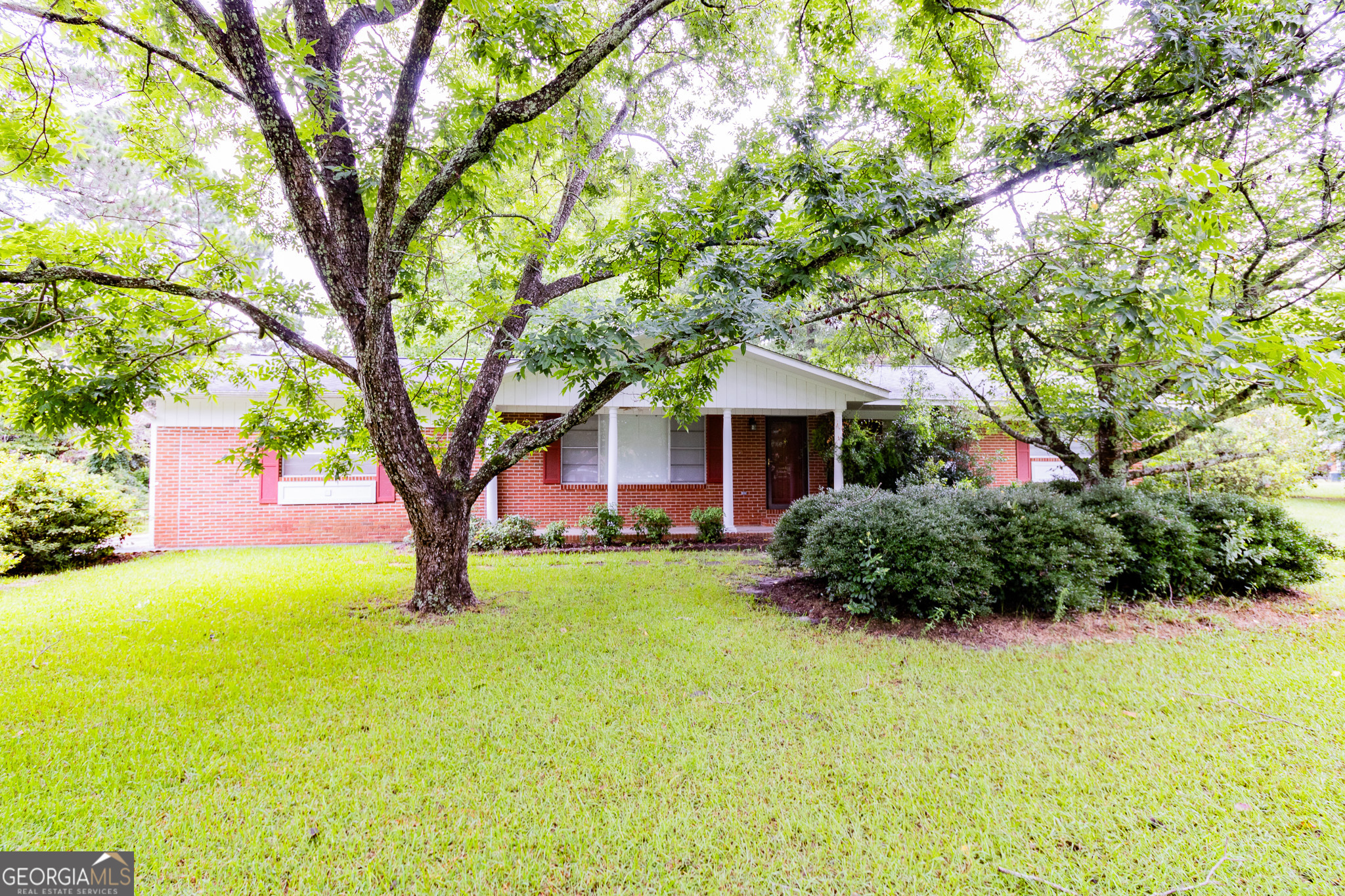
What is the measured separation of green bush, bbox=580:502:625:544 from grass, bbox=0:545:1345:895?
5.44 metres

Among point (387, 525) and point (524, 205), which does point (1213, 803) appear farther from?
point (387, 525)

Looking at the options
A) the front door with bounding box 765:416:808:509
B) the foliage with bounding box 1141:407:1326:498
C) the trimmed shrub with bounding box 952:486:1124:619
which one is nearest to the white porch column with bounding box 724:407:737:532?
the front door with bounding box 765:416:808:509

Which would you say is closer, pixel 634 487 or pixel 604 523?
pixel 604 523

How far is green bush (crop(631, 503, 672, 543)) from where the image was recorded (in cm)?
1130

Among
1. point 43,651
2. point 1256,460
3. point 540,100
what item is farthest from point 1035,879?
point 1256,460

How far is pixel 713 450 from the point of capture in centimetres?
1290

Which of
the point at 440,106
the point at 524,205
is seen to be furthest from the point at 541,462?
the point at 440,106

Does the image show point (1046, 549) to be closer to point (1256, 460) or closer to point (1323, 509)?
point (1256, 460)

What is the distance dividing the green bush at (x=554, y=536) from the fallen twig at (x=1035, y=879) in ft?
30.1

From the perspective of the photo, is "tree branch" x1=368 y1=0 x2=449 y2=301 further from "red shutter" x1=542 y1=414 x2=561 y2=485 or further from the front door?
the front door

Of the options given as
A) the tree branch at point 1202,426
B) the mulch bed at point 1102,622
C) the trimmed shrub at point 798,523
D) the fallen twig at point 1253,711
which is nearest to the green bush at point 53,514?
the trimmed shrub at point 798,523

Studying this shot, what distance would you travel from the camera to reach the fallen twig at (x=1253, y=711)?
3.29 meters

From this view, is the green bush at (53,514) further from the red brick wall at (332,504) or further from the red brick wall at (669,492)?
the red brick wall at (669,492)
